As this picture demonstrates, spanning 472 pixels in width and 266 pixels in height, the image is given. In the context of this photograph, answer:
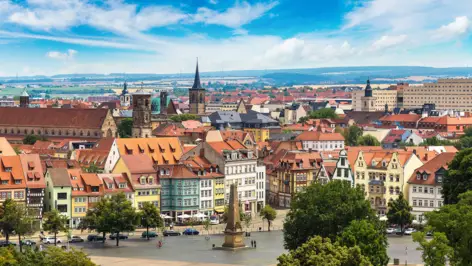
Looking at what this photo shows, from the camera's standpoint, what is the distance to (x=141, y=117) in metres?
190

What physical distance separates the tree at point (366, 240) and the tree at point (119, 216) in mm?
29495

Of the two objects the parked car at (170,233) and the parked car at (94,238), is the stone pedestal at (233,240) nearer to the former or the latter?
the parked car at (170,233)

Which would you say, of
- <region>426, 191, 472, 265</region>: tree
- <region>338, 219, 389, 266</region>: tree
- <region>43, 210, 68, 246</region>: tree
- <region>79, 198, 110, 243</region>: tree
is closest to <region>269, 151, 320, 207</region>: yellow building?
<region>79, 198, 110, 243</region>: tree

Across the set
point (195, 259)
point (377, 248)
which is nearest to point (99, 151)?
point (195, 259)

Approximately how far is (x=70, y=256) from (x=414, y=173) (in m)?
63.6

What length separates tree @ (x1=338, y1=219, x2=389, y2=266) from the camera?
3189 inches

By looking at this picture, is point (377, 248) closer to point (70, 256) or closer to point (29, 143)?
point (70, 256)

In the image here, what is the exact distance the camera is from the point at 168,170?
422ft

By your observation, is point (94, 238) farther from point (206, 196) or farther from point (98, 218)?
point (206, 196)

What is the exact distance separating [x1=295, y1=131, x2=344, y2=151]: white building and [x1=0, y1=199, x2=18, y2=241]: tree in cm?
8698

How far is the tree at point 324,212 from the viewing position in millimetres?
92188

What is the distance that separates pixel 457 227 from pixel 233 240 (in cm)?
3078

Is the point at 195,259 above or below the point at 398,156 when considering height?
below

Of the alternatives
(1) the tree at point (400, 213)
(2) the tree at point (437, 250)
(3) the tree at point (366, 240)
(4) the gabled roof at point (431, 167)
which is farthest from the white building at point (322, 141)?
(2) the tree at point (437, 250)
